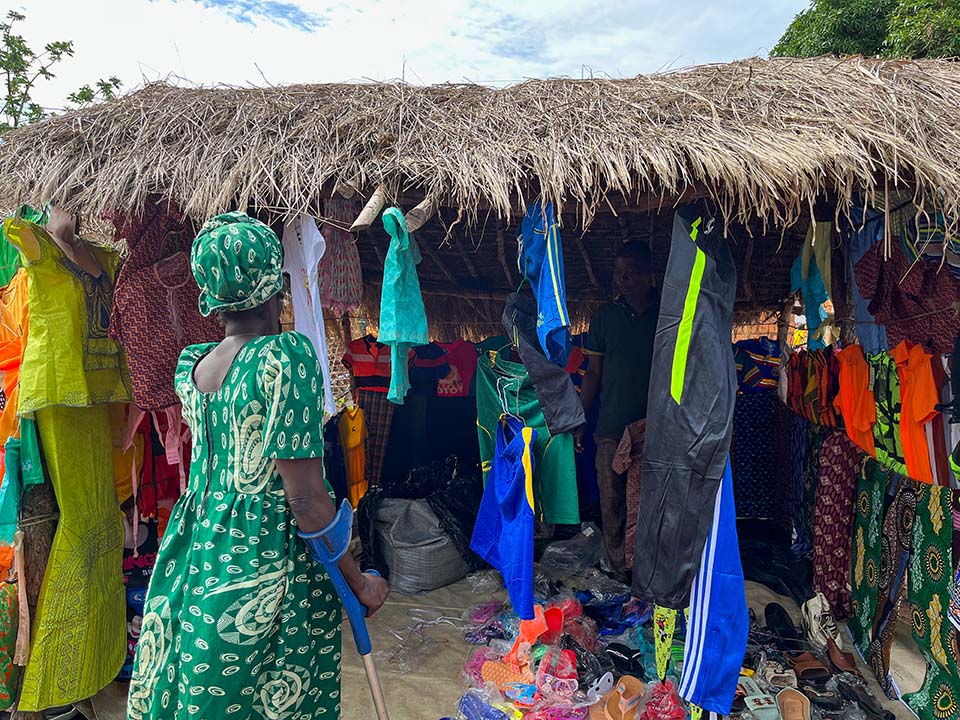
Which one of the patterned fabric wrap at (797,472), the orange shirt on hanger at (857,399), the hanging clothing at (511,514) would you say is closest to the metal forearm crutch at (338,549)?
the hanging clothing at (511,514)

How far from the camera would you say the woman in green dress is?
173cm

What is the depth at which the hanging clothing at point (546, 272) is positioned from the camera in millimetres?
2617

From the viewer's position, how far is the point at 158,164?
274 cm

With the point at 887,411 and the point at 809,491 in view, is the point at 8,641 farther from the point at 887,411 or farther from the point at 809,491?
the point at 809,491

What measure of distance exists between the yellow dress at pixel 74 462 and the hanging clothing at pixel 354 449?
1.46m

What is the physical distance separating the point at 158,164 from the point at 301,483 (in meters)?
1.84

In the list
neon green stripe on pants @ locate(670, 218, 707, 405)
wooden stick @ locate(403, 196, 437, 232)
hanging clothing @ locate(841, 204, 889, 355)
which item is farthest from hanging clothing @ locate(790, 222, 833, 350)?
wooden stick @ locate(403, 196, 437, 232)

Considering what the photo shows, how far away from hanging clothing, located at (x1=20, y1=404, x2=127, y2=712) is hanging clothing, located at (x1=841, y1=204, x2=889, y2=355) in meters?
3.85

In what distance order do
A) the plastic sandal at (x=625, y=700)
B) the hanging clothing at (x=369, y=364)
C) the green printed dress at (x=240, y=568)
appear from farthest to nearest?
the hanging clothing at (x=369, y=364) < the plastic sandal at (x=625, y=700) < the green printed dress at (x=240, y=568)

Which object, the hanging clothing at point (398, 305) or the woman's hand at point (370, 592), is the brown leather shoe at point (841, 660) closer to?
the woman's hand at point (370, 592)

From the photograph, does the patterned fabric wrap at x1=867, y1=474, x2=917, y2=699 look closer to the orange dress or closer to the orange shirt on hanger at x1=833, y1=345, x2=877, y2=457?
the orange shirt on hanger at x1=833, y1=345, x2=877, y2=457

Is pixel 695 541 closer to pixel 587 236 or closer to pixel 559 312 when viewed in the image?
pixel 559 312

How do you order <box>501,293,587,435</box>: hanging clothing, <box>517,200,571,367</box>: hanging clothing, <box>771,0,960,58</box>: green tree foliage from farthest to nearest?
<box>771,0,960,58</box>: green tree foliage, <box>501,293,587,435</box>: hanging clothing, <box>517,200,571,367</box>: hanging clothing

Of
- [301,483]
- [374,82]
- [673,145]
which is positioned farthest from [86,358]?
[673,145]
